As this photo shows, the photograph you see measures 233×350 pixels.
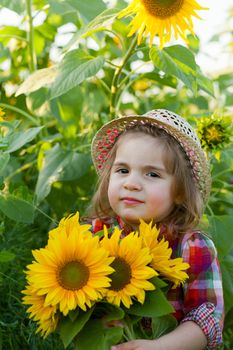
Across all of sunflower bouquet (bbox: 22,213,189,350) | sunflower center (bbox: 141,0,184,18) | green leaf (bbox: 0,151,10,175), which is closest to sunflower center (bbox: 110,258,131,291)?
sunflower bouquet (bbox: 22,213,189,350)

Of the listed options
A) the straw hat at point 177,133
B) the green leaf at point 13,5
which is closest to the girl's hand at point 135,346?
the straw hat at point 177,133

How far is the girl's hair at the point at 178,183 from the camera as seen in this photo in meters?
1.44

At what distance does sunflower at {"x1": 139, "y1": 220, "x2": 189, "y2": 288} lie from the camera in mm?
1287

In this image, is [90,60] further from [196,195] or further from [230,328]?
[230,328]

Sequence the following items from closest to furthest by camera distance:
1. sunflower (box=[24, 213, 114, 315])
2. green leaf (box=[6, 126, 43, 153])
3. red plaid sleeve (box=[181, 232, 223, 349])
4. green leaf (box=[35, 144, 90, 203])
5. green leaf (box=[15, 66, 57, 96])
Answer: sunflower (box=[24, 213, 114, 315]) → red plaid sleeve (box=[181, 232, 223, 349]) → green leaf (box=[6, 126, 43, 153]) → green leaf (box=[15, 66, 57, 96]) → green leaf (box=[35, 144, 90, 203])

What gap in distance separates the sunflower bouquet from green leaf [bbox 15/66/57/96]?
59 centimetres

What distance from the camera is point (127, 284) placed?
1238mm

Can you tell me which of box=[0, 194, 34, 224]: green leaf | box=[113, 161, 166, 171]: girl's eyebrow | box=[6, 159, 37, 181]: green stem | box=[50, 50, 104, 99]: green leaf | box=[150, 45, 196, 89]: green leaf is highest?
box=[150, 45, 196, 89]: green leaf

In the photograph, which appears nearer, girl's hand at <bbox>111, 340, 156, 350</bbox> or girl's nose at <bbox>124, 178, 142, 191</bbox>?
girl's hand at <bbox>111, 340, 156, 350</bbox>

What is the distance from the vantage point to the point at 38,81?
1817mm

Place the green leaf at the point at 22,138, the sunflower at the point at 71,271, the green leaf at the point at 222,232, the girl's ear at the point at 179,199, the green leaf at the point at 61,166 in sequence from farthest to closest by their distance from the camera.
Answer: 1. the green leaf at the point at 61,166
2. the green leaf at the point at 222,232
3. the green leaf at the point at 22,138
4. the girl's ear at the point at 179,199
5. the sunflower at the point at 71,271

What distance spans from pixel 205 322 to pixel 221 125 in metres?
0.48

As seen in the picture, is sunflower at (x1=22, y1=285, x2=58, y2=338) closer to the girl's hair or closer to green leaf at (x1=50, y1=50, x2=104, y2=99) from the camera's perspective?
the girl's hair

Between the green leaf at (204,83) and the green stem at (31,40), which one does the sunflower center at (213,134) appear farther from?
the green stem at (31,40)
